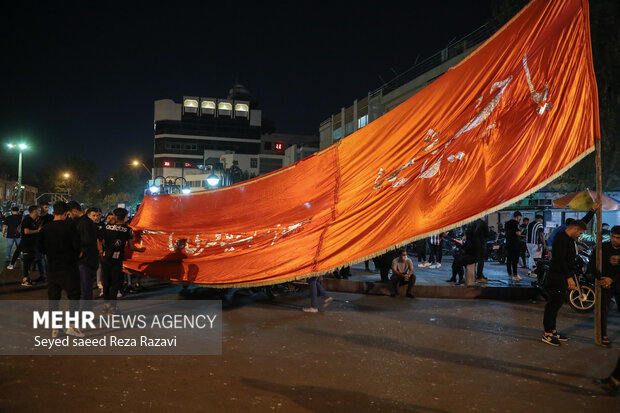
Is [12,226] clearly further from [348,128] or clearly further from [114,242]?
[348,128]

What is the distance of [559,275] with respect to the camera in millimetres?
6254

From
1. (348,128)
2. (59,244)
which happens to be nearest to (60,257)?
(59,244)

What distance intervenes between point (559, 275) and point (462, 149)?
2.55 meters

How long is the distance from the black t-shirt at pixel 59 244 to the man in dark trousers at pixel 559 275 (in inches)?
272

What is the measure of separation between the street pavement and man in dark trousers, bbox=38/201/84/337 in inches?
42.0

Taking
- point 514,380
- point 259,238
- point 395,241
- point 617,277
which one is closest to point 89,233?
point 259,238

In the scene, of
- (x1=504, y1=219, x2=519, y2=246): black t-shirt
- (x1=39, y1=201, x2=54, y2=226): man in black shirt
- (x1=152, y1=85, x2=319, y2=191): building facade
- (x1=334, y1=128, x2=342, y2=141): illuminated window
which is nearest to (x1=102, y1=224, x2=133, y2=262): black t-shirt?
(x1=39, y1=201, x2=54, y2=226): man in black shirt

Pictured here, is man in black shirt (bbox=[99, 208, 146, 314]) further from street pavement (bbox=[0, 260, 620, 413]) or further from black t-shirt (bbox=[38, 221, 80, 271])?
street pavement (bbox=[0, 260, 620, 413])

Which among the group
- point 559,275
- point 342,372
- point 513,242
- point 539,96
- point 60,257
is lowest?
point 342,372

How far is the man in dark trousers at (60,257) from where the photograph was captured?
6.11m

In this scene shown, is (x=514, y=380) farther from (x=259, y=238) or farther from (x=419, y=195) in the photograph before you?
(x=259, y=238)

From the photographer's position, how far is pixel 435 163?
548 cm

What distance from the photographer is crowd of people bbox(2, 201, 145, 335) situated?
20.2 feet

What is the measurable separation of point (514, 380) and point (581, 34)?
13.9ft
